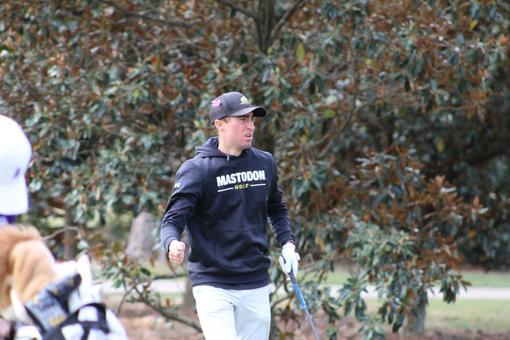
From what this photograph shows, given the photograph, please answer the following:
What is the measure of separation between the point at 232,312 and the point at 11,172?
276 centimetres

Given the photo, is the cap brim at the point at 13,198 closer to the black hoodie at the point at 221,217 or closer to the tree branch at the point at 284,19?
the black hoodie at the point at 221,217

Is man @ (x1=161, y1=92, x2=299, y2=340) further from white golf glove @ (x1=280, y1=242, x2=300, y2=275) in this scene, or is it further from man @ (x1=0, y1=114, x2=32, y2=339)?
man @ (x1=0, y1=114, x2=32, y2=339)

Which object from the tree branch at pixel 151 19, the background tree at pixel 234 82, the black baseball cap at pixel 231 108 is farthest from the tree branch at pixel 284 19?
the black baseball cap at pixel 231 108

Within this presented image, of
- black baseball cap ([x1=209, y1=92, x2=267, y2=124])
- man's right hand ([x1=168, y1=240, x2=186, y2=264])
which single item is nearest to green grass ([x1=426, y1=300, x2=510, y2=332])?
black baseball cap ([x1=209, y1=92, x2=267, y2=124])

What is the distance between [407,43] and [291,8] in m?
1.14

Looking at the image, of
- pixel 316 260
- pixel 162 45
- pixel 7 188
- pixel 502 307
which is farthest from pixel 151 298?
pixel 502 307

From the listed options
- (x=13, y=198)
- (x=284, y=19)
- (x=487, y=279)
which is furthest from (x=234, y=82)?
(x=487, y=279)

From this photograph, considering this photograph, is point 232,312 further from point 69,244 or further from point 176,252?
point 69,244

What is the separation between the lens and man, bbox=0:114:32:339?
3469 millimetres

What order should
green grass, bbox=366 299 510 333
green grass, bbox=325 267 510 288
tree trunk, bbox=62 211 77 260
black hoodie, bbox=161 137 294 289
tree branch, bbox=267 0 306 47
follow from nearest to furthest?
1. black hoodie, bbox=161 137 294 289
2. tree branch, bbox=267 0 306 47
3. tree trunk, bbox=62 211 77 260
4. green grass, bbox=366 299 510 333
5. green grass, bbox=325 267 510 288

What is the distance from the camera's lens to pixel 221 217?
6.00 meters

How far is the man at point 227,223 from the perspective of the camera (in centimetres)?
598

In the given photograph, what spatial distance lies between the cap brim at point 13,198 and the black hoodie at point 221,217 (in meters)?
2.31

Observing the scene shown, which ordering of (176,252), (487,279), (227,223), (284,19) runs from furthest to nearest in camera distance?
(487,279) < (284,19) < (227,223) < (176,252)
